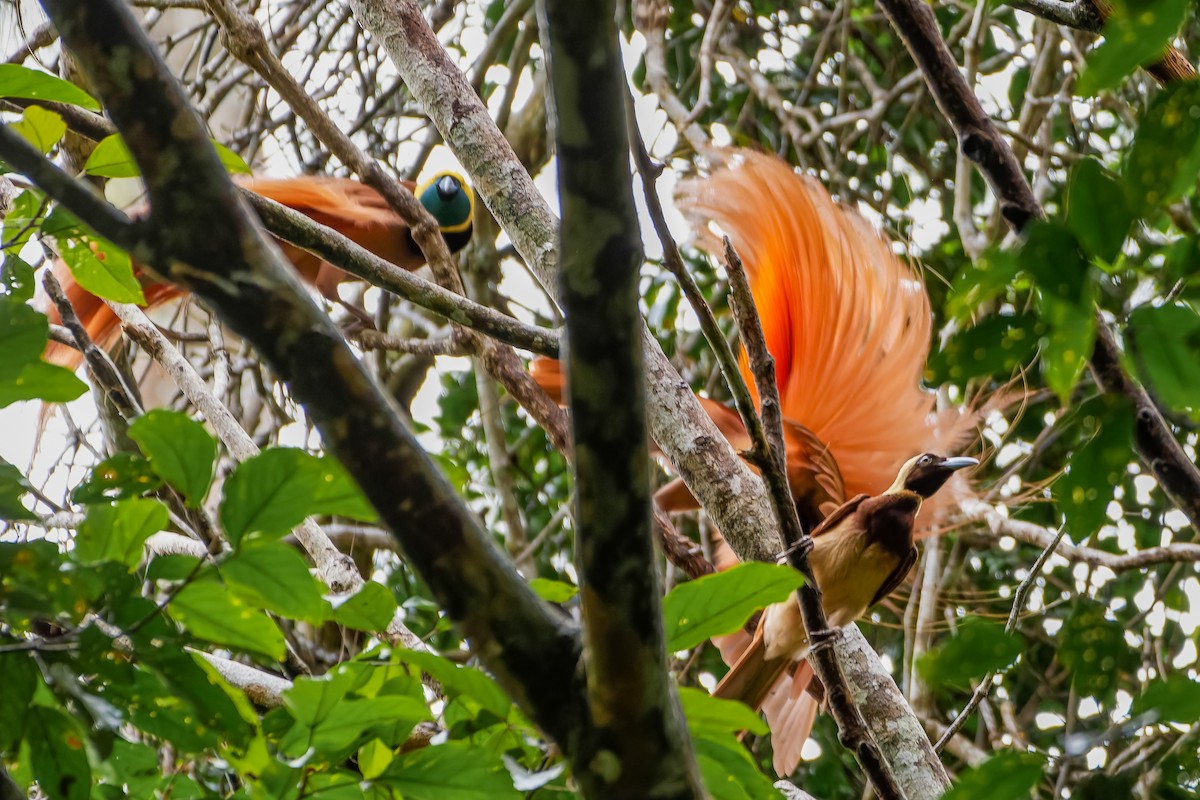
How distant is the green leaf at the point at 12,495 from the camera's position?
2.33 feet

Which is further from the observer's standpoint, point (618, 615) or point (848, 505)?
point (848, 505)

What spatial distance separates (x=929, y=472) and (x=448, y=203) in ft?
6.92

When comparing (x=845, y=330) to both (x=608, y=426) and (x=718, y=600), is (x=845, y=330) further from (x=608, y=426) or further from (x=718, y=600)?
(x=608, y=426)

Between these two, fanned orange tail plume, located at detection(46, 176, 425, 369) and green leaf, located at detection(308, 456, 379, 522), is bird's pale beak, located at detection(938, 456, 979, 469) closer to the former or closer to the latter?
green leaf, located at detection(308, 456, 379, 522)

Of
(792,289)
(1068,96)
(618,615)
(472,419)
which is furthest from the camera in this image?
(472,419)

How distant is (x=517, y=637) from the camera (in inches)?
23.6

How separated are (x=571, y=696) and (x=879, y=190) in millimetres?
2958

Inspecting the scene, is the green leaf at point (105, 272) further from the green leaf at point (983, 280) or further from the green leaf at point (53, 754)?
the green leaf at point (983, 280)

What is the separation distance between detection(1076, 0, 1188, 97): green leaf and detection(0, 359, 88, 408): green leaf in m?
0.68

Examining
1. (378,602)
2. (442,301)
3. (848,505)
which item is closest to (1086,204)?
(378,602)

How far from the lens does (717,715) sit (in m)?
0.84

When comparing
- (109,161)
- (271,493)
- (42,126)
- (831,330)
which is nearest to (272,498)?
(271,493)

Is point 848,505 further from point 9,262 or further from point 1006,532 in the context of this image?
point 9,262

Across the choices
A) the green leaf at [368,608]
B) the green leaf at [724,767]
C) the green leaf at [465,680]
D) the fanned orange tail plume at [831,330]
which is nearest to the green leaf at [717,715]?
the green leaf at [724,767]
